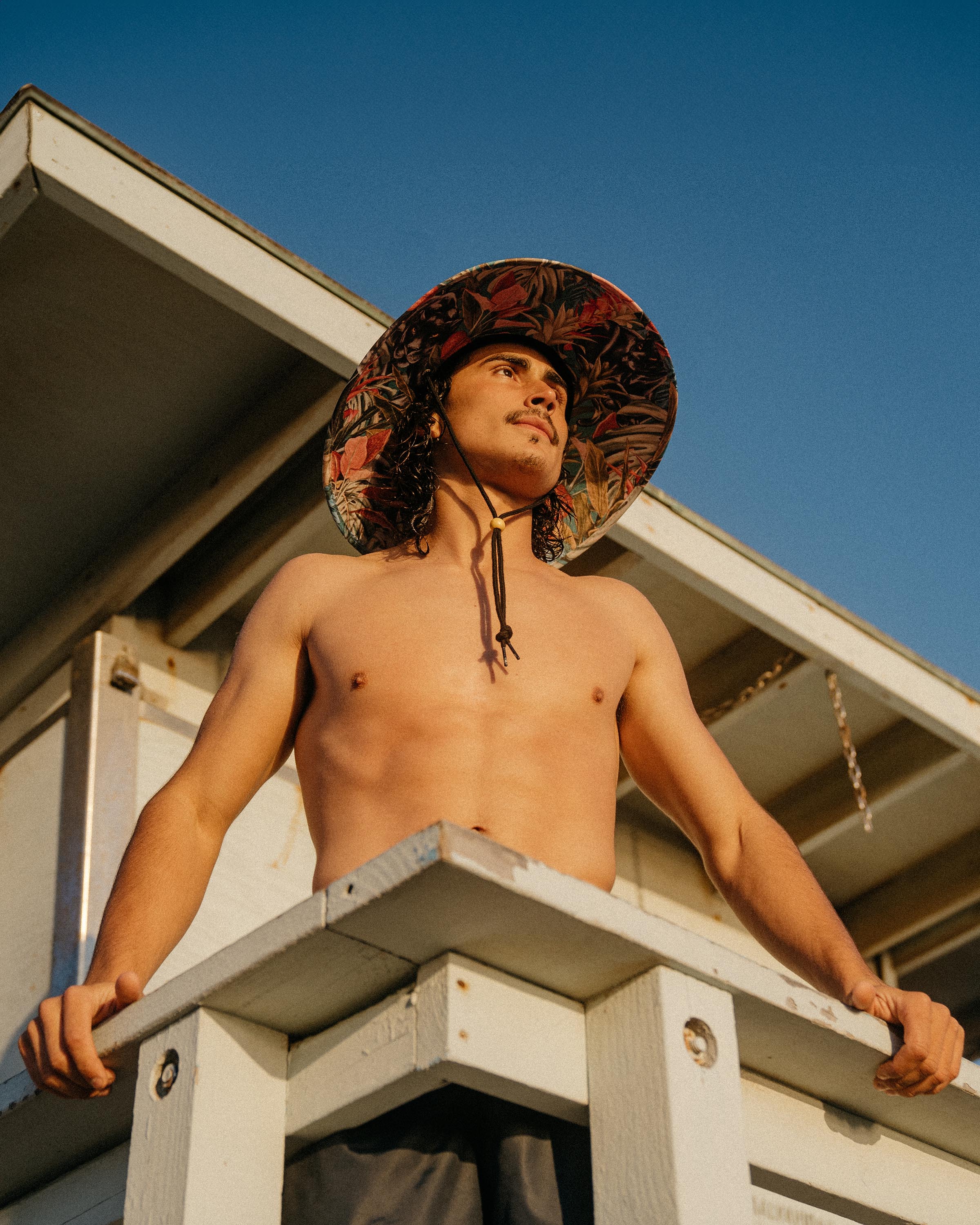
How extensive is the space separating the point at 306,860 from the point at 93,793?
612mm

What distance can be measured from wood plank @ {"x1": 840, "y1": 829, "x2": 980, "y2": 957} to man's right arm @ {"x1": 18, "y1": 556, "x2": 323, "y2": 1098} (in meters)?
3.24

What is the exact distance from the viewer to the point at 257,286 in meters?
3.20

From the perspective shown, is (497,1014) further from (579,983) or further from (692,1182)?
(692,1182)

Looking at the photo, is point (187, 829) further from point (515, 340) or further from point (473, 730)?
point (515, 340)

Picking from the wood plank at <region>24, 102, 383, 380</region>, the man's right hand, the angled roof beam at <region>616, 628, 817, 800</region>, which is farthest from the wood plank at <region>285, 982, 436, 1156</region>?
the angled roof beam at <region>616, 628, 817, 800</region>

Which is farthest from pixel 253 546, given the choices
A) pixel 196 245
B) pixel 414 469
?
pixel 414 469

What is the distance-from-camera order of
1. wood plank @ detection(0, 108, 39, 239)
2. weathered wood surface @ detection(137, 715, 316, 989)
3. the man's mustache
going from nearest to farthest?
1. the man's mustache
2. wood plank @ detection(0, 108, 39, 239)
3. weathered wood surface @ detection(137, 715, 316, 989)

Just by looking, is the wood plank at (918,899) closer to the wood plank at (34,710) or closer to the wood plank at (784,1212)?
the wood plank at (34,710)

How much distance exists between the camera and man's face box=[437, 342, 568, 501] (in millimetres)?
2645

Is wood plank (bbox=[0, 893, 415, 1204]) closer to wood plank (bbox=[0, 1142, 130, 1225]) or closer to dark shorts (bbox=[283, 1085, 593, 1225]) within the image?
wood plank (bbox=[0, 1142, 130, 1225])

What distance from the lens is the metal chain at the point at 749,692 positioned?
4129 mm

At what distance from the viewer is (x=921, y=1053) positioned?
1.58m

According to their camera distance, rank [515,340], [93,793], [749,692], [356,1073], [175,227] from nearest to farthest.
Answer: [356,1073]
[515,340]
[175,227]
[93,793]
[749,692]

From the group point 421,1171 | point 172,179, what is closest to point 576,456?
point 172,179
